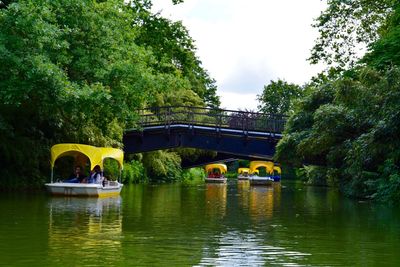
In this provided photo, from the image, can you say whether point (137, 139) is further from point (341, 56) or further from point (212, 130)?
point (341, 56)

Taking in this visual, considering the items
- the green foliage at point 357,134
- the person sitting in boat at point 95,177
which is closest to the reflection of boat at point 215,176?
the green foliage at point 357,134

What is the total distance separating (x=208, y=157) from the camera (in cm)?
6406

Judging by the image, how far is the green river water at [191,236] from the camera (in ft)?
37.2

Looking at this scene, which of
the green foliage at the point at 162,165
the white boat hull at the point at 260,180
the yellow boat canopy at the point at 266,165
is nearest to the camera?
the green foliage at the point at 162,165

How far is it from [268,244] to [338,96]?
20828 mm

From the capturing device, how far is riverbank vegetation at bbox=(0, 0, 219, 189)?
2266cm

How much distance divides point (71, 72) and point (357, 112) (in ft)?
43.8

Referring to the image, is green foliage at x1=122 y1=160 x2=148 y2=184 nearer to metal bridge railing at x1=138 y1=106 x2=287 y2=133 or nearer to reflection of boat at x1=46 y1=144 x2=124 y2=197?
metal bridge railing at x1=138 y1=106 x2=287 y2=133

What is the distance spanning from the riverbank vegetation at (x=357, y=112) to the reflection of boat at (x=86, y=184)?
410 inches

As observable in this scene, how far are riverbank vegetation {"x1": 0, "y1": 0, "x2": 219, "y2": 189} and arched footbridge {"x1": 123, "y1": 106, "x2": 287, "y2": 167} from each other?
7.88 metres

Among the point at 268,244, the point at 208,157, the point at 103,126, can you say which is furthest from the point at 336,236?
the point at 208,157

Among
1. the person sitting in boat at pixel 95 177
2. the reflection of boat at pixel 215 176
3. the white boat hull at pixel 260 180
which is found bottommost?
the person sitting in boat at pixel 95 177

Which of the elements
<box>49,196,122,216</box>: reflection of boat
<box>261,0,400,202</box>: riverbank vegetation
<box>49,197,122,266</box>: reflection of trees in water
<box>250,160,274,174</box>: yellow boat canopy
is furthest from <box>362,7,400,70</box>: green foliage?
<box>250,160,274,174</box>: yellow boat canopy

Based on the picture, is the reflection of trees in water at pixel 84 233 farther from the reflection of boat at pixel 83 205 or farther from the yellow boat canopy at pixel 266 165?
the yellow boat canopy at pixel 266 165
